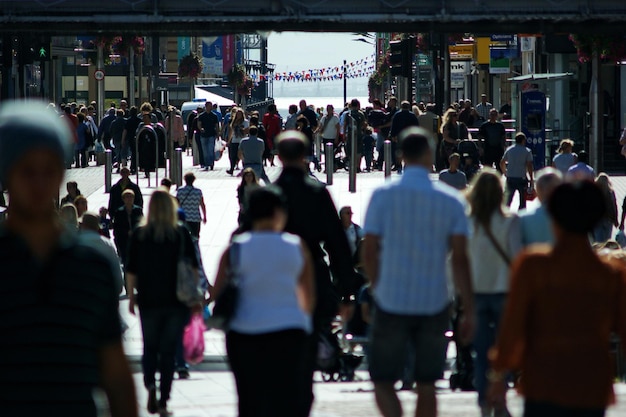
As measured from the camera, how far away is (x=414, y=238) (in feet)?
24.0

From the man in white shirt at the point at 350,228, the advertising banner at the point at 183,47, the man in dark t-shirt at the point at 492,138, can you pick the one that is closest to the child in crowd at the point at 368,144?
the man in dark t-shirt at the point at 492,138

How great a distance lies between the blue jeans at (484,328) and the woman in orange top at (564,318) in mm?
3554

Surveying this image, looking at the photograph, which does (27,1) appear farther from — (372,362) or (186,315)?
(372,362)

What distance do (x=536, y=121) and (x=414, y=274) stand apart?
20470 millimetres

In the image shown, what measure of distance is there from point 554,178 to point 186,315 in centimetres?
258

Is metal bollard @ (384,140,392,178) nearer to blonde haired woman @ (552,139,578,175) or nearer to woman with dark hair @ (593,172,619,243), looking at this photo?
blonde haired woman @ (552,139,578,175)

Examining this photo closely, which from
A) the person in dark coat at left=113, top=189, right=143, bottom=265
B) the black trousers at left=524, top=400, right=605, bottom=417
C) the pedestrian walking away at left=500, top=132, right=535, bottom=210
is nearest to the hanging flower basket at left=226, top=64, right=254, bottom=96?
the pedestrian walking away at left=500, top=132, right=535, bottom=210

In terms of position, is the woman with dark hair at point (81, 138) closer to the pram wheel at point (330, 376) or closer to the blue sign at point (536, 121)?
the blue sign at point (536, 121)

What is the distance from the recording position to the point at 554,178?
9.15 metres

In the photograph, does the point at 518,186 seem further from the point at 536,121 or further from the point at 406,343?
the point at 406,343

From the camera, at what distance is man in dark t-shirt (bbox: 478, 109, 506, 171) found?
26.9 meters

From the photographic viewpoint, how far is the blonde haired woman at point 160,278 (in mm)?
9781

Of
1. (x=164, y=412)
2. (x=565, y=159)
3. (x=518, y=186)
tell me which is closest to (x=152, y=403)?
(x=164, y=412)

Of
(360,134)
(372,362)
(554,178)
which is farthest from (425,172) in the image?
(360,134)
